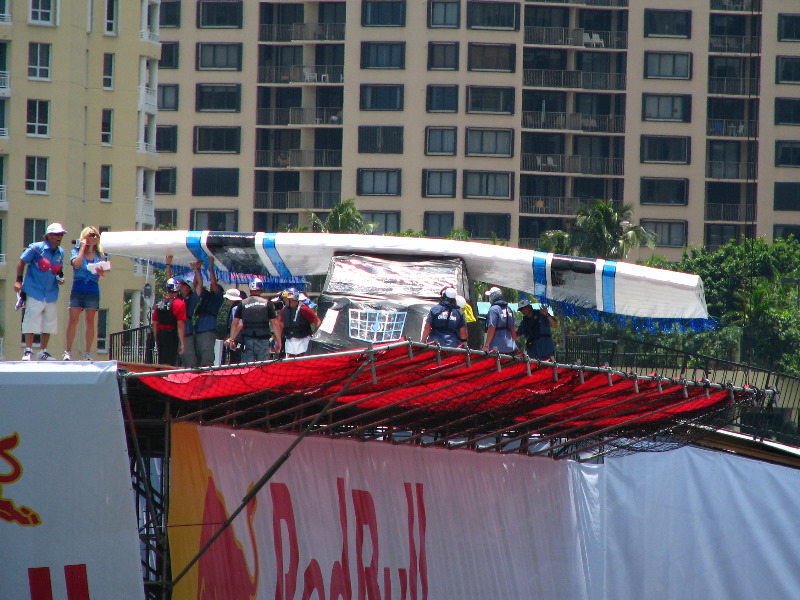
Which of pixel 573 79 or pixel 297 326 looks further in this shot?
pixel 573 79

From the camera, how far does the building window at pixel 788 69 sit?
77000 millimetres

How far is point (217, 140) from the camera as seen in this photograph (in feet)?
258

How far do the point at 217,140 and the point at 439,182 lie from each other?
1384 centimetres

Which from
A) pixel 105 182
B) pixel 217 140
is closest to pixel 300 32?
pixel 217 140

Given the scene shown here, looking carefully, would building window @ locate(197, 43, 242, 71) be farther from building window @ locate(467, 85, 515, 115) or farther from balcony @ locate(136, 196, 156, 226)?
balcony @ locate(136, 196, 156, 226)

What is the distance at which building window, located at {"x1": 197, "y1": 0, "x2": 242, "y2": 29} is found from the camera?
7831cm

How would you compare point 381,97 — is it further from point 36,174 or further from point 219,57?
point 36,174

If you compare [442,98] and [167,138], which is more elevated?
[442,98]

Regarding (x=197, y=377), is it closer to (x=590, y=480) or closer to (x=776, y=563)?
(x=590, y=480)

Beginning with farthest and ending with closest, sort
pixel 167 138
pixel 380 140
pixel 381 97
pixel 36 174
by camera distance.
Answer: pixel 167 138 < pixel 381 97 < pixel 380 140 < pixel 36 174

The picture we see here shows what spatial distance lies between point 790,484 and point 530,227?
187 feet

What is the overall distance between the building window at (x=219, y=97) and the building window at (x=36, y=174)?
22772 mm

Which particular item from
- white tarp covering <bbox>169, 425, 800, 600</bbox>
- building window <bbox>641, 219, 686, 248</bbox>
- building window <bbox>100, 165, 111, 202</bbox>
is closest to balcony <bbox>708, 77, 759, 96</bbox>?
building window <bbox>641, 219, 686, 248</bbox>

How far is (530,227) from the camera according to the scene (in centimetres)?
7806
